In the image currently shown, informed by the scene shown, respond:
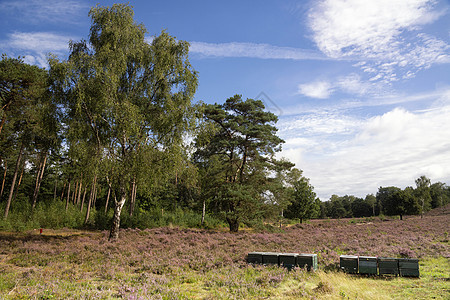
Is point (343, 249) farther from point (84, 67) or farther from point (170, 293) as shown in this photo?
point (84, 67)

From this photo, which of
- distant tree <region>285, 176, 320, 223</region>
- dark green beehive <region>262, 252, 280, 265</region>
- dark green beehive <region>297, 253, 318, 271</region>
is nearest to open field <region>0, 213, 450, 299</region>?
dark green beehive <region>297, 253, 318, 271</region>

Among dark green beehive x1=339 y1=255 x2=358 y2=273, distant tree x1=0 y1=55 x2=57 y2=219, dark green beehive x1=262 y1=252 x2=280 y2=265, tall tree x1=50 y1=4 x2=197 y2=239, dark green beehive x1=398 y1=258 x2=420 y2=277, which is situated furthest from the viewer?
distant tree x1=0 y1=55 x2=57 y2=219

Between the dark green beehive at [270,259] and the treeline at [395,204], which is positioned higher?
the treeline at [395,204]

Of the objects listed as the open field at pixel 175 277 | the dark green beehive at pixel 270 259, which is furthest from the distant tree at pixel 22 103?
the dark green beehive at pixel 270 259

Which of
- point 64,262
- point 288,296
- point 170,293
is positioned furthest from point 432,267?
point 64,262

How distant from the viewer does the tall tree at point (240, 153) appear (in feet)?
84.7

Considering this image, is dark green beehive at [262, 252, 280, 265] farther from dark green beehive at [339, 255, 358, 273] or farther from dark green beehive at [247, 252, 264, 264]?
dark green beehive at [339, 255, 358, 273]

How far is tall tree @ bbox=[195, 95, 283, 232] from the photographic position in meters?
25.8

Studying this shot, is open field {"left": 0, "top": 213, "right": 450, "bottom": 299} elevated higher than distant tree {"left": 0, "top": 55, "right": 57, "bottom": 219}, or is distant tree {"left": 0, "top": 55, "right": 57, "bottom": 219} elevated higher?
distant tree {"left": 0, "top": 55, "right": 57, "bottom": 219}

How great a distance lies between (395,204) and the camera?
59.2 m

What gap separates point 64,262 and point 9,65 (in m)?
20.7

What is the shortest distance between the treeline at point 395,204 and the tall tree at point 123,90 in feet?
190

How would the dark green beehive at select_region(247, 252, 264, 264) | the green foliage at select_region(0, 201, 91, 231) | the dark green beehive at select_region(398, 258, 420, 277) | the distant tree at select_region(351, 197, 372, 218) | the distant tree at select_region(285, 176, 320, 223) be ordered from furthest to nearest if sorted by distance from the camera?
the distant tree at select_region(351, 197, 372, 218) → the distant tree at select_region(285, 176, 320, 223) → the green foliage at select_region(0, 201, 91, 231) → the dark green beehive at select_region(247, 252, 264, 264) → the dark green beehive at select_region(398, 258, 420, 277)

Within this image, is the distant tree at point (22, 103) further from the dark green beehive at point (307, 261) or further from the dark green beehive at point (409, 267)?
the dark green beehive at point (409, 267)
